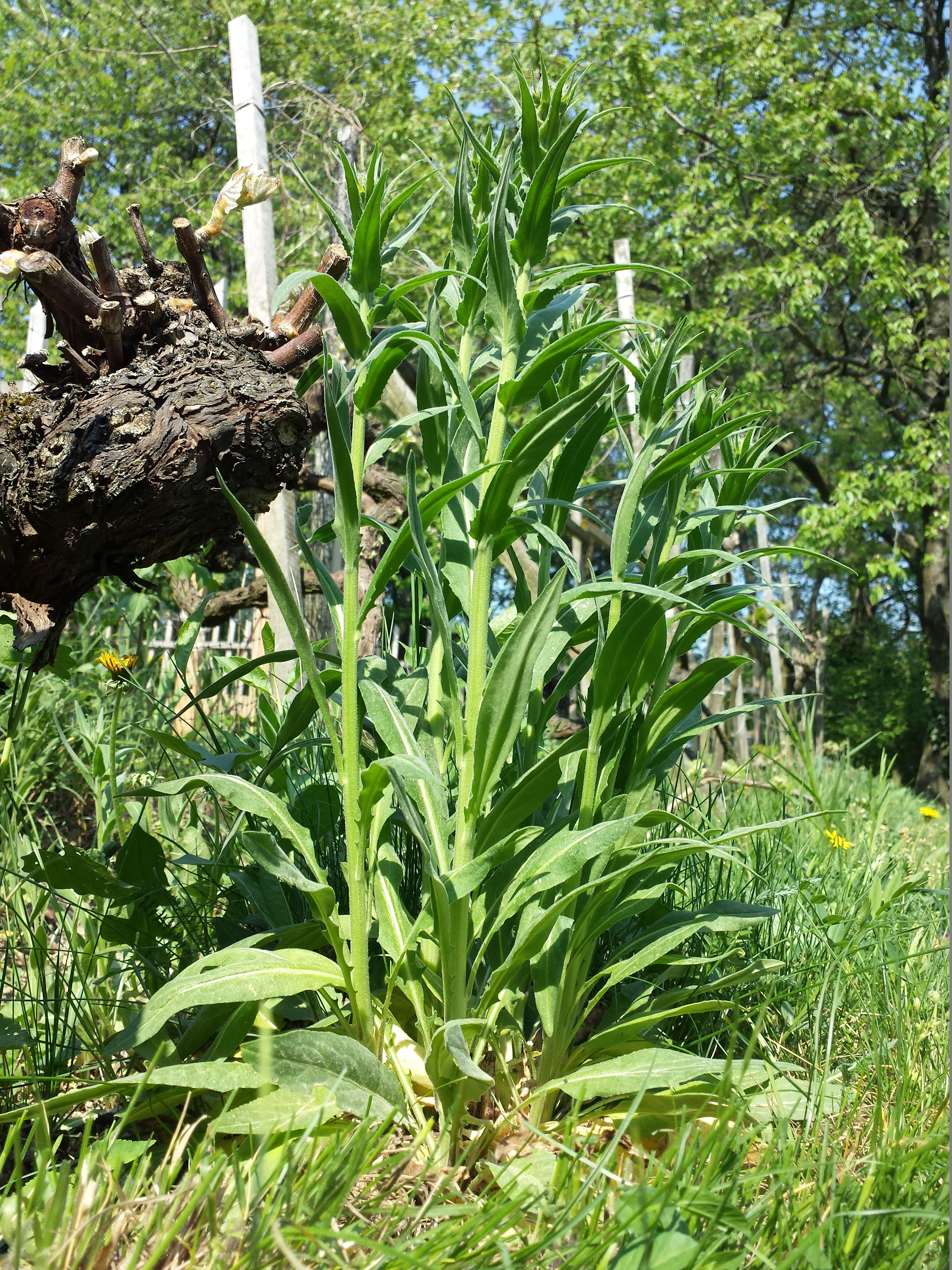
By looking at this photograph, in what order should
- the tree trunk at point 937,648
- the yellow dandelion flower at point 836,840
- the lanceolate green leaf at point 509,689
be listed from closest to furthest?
the lanceolate green leaf at point 509,689
the yellow dandelion flower at point 836,840
the tree trunk at point 937,648

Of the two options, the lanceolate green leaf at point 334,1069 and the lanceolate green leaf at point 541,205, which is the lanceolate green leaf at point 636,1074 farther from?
the lanceolate green leaf at point 541,205

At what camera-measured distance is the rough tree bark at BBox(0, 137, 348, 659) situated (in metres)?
1.18

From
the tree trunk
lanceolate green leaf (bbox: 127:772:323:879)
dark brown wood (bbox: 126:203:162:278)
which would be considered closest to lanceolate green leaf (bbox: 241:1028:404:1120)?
lanceolate green leaf (bbox: 127:772:323:879)

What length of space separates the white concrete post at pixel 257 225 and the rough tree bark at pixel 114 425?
1.54 m

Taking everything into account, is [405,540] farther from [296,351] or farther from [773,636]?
[773,636]

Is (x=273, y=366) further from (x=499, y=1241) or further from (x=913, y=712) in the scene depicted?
(x=913, y=712)

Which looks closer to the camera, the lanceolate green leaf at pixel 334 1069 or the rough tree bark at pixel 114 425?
the lanceolate green leaf at pixel 334 1069

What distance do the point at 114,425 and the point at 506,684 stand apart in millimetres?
587

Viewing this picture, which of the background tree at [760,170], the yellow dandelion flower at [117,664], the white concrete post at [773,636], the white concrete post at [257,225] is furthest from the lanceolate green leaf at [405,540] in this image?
the background tree at [760,170]

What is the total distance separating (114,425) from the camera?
119 cm

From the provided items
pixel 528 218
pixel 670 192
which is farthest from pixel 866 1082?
pixel 670 192

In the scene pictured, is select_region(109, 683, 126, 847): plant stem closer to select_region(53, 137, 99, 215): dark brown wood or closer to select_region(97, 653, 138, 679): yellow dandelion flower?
select_region(97, 653, 138, 679): yellow dandelion flower

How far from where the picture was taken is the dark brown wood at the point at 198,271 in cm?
131

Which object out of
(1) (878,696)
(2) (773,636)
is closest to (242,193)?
(2) (773,636)
